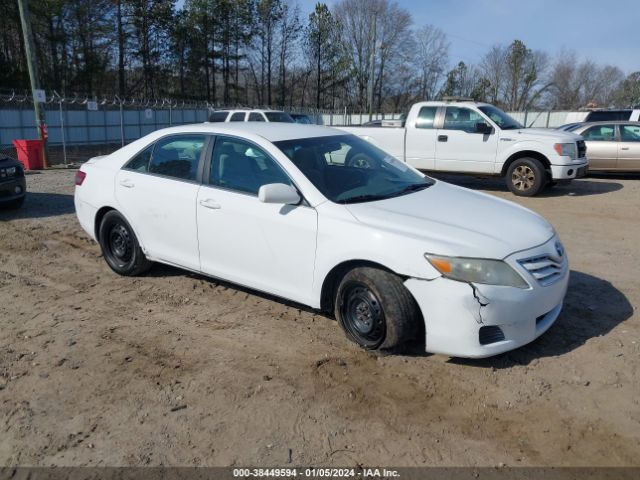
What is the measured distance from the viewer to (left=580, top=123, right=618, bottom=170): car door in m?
13.2

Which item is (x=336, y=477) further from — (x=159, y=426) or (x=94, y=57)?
(x=94, y=57)

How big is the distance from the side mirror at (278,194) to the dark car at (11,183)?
6557mm

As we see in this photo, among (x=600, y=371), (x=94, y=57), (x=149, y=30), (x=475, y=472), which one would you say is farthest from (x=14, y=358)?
(x=149, y=30)

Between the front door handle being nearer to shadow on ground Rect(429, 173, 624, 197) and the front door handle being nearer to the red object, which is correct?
shadow on ground Rect(429, 173, 624, 197)

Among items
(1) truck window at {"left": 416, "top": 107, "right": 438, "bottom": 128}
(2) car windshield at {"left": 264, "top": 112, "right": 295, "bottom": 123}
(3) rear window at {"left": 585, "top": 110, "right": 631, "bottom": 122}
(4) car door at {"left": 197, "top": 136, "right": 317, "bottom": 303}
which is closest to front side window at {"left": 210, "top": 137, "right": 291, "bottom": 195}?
(4) car door at {"left": 197, "top": 136, "right": 317, "bottom": 303}

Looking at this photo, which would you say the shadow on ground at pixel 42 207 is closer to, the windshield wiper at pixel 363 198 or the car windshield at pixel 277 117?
the windshield wiper at pixel 363 198

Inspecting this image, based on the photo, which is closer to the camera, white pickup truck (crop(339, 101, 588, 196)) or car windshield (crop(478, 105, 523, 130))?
white pickup truck (crop(339, 101, 588, 196))

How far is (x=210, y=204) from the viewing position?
449 centimetres

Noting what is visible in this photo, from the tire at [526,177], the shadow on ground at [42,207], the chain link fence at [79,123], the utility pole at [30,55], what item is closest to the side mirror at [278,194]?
the shadow on ground at [42,207]

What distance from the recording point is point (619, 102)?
6138 cm

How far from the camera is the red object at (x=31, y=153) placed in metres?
15.5

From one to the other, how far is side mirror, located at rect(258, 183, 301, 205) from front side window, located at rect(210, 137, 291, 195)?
19cm

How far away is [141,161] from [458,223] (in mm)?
A: 3171

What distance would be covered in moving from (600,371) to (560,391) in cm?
44
